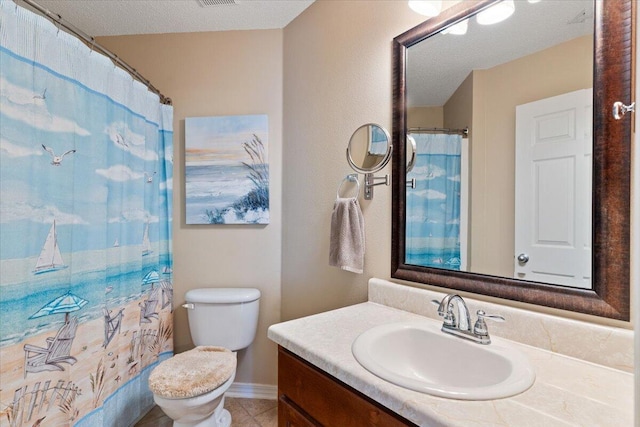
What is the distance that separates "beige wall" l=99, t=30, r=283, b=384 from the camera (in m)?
2.01

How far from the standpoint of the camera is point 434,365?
95 centimetres

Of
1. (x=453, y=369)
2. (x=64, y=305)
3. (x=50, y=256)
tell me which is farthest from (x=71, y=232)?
(x=453, y=369)

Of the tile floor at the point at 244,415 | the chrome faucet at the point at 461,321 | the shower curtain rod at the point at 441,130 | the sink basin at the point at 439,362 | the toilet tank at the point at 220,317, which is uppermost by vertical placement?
the shower curtain rod at the point at 441,130

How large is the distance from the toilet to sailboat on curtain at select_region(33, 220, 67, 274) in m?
0.66

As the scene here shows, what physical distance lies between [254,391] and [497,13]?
2.35m

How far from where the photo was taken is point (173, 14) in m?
1.89

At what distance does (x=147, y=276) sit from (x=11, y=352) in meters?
0.78

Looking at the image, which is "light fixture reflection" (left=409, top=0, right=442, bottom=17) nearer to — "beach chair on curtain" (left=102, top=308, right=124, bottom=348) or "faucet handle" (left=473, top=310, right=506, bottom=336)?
"faucet handle" (left=473, top=310, right=506, bottom=336)

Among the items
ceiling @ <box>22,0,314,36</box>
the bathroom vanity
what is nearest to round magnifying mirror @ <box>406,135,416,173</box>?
the bathroom vanity

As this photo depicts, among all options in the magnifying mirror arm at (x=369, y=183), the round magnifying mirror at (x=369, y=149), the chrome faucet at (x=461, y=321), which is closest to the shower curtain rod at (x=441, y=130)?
the round magnifying mirror at (x=369, y=149)

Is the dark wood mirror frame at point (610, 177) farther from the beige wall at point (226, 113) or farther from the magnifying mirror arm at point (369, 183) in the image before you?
the beige wall at point (226, 113)

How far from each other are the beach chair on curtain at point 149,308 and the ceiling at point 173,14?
1.73m

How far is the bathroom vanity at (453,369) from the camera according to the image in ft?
1.91

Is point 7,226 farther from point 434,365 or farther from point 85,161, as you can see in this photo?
point 434,365
